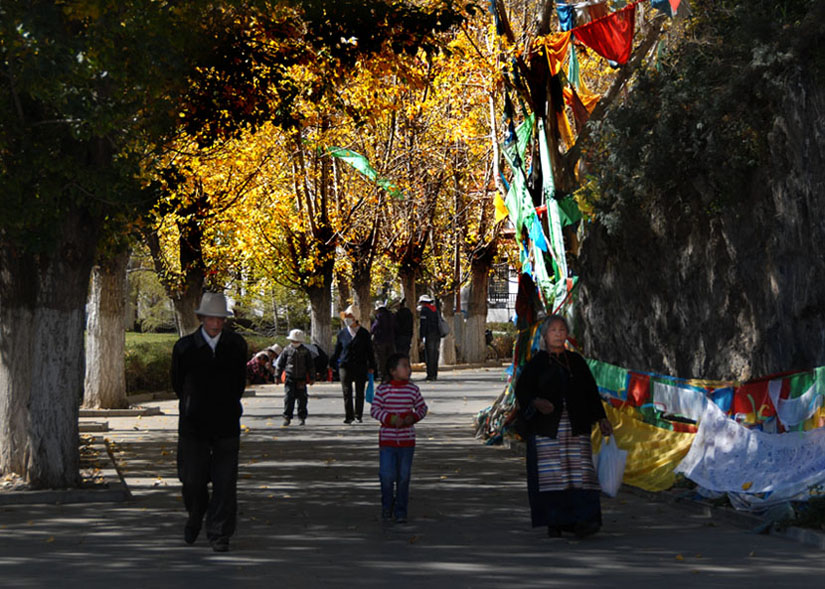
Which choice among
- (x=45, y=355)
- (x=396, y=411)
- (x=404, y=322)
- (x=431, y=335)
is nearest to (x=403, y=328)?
(x=404, y=322)

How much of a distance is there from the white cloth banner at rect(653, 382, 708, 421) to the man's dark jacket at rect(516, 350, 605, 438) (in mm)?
3021

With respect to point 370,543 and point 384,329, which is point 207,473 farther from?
point 384,329

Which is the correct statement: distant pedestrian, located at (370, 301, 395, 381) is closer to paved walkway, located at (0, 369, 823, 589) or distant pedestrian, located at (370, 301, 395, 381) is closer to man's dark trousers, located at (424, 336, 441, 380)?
man's dark trousers, located at (424, 336, 441, 380)

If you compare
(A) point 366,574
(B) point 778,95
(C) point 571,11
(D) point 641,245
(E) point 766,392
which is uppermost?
(C) point 571,11

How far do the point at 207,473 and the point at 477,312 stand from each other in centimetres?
3829

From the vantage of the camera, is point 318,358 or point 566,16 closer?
point 566,16

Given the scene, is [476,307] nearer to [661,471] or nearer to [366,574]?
[661,471]

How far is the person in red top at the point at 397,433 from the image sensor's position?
11586 mm

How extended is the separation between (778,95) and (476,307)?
35741 mm

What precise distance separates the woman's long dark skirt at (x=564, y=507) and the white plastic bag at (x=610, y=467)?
1.30ft

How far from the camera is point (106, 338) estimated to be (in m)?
25.4

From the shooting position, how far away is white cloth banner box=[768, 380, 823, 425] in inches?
461

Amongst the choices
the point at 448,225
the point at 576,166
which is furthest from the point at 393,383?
the point at 448,225

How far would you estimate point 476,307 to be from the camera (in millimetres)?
48562
